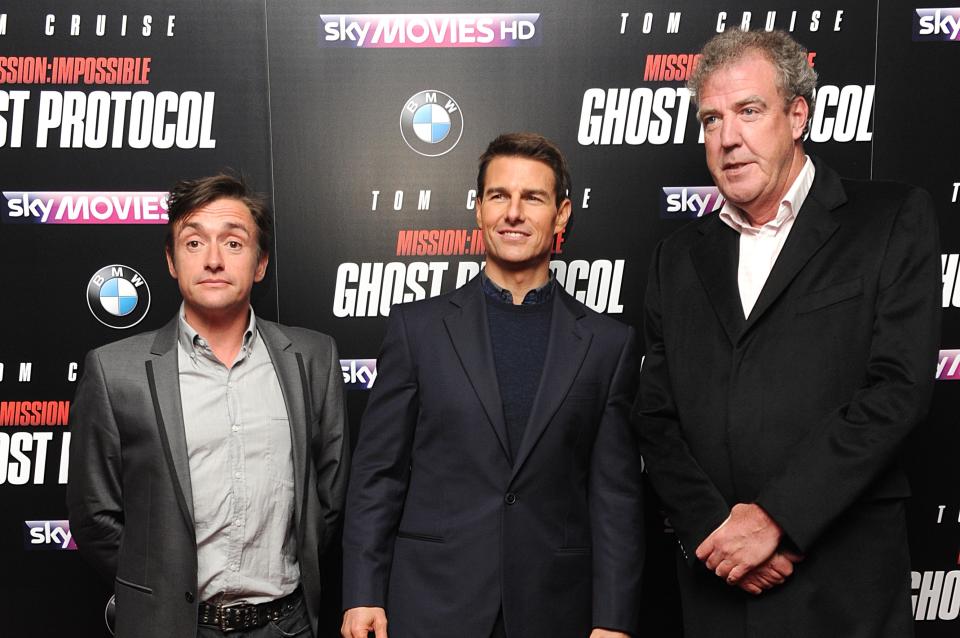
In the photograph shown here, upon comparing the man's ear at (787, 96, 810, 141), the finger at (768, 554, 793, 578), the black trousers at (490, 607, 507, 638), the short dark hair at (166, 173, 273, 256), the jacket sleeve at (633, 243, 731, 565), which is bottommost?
the black trousers at (490, 607, 507, 638)

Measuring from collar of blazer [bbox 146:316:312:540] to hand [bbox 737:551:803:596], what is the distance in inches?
44.0

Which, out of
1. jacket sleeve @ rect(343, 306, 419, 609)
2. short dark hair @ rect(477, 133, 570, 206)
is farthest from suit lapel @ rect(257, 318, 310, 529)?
short dark hair @ rect(477, 133, 570, 206)

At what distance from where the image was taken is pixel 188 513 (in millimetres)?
2146

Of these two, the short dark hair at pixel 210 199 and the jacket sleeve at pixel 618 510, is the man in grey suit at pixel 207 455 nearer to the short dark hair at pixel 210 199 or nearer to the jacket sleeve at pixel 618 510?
the short dark hair at pixel 210 199

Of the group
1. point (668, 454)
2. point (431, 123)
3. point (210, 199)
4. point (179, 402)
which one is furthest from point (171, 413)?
point (431, 123)

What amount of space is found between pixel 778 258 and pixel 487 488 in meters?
0.87

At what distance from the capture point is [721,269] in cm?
214

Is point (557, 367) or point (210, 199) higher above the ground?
point (210, 199)

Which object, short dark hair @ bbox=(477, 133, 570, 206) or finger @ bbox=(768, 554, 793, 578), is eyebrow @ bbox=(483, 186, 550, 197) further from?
finger @ bbox=(768, 554, 793, 578)

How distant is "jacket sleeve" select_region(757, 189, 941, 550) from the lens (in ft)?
6.08

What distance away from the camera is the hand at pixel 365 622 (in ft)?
6.97

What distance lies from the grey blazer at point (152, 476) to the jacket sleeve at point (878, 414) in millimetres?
1168

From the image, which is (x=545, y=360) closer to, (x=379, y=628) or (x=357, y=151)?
(x=379, y=628)

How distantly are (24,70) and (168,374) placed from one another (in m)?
1.57
